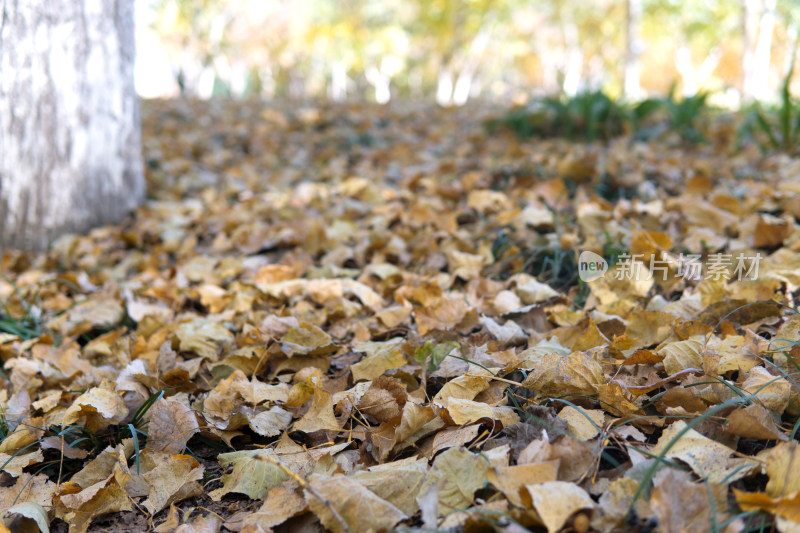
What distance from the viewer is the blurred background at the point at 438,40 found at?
14.3 m

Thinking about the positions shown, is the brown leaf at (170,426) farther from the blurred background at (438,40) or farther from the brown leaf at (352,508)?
the blurred background at (438,40)

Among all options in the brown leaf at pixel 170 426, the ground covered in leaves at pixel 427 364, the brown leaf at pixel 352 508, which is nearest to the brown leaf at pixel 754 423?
the ground covered in leaves at pixel 427 364

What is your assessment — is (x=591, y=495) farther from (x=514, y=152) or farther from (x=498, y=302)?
(x=514, y=152)

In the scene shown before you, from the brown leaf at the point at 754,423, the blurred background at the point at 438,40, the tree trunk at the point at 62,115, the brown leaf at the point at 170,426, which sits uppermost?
the blurred background at the point at 438,40

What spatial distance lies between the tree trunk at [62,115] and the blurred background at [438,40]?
8945 millimetres

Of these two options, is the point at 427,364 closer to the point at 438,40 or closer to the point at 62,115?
the point at 62,115

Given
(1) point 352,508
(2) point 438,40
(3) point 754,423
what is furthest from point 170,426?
(2) point 438,40

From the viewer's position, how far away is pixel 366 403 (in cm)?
121

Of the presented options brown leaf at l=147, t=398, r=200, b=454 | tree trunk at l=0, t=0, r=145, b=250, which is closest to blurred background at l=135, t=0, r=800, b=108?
tree trunk at l=0, t=0, r=145, b=250

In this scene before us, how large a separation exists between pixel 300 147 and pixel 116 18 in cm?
170

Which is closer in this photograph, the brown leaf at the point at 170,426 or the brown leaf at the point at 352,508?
the brown leaf at the point at 352,508

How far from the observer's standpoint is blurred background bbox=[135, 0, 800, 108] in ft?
46.8

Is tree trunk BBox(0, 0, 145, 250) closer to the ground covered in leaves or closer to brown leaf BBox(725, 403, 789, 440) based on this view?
the ground covered in leaves

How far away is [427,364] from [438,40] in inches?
683
